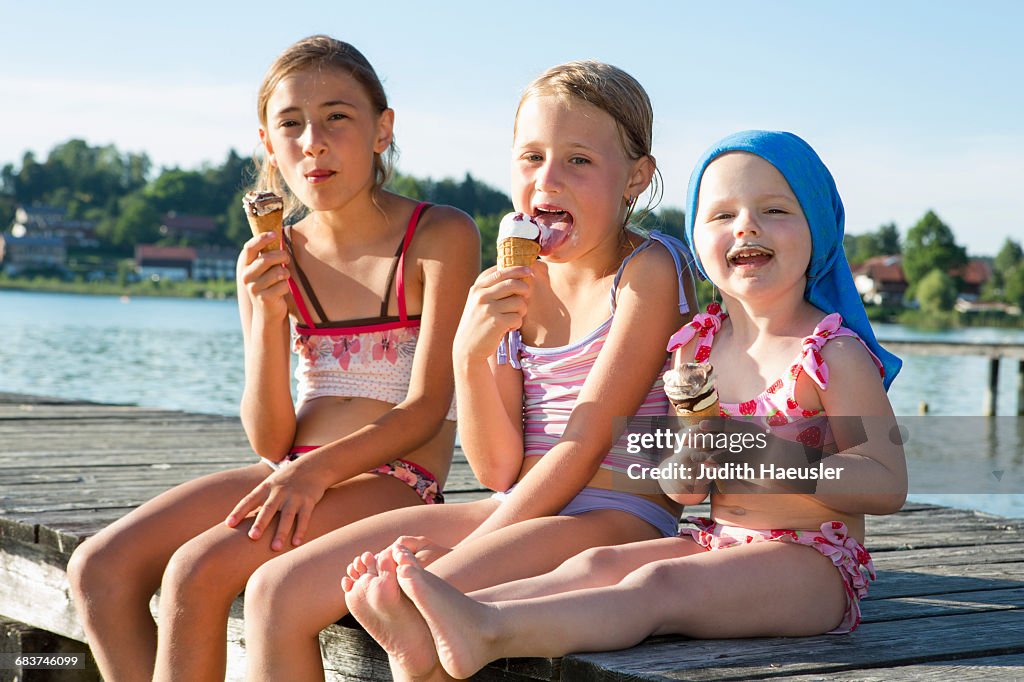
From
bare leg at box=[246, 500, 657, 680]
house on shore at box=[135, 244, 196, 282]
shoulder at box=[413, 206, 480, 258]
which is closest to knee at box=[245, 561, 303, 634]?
bare leg at box=[246, 500, 657, 680]

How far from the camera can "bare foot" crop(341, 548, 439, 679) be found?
92.0 inches

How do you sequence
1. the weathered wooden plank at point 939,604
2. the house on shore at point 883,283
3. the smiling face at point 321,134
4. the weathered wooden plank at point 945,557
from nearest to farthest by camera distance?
the weathered wooden plank at point 939,604, the smiling face at point 321,134, the weathered wooden plank at point 945,557, the house on shore at point 883,283

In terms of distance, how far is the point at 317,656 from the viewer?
8.85 feet

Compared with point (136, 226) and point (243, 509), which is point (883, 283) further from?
point (243, 509)

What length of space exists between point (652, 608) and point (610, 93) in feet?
4.20

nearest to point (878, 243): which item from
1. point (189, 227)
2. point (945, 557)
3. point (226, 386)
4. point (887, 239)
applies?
point (887, 239)

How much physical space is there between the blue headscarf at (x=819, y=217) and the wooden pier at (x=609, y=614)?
64 centimetres

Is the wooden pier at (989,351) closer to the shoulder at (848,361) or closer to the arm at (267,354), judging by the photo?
the arm at (267,354)

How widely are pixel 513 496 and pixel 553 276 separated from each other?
0.65m

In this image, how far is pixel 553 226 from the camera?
306 centimetres

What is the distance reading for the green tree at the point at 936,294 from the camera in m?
74.1

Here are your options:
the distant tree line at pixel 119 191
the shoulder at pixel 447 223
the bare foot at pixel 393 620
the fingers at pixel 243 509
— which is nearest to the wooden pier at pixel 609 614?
the bare foot at pixel 393 620

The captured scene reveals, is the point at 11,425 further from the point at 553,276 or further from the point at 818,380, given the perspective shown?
the point at 818,380

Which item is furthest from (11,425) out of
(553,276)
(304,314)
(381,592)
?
(381,592)
